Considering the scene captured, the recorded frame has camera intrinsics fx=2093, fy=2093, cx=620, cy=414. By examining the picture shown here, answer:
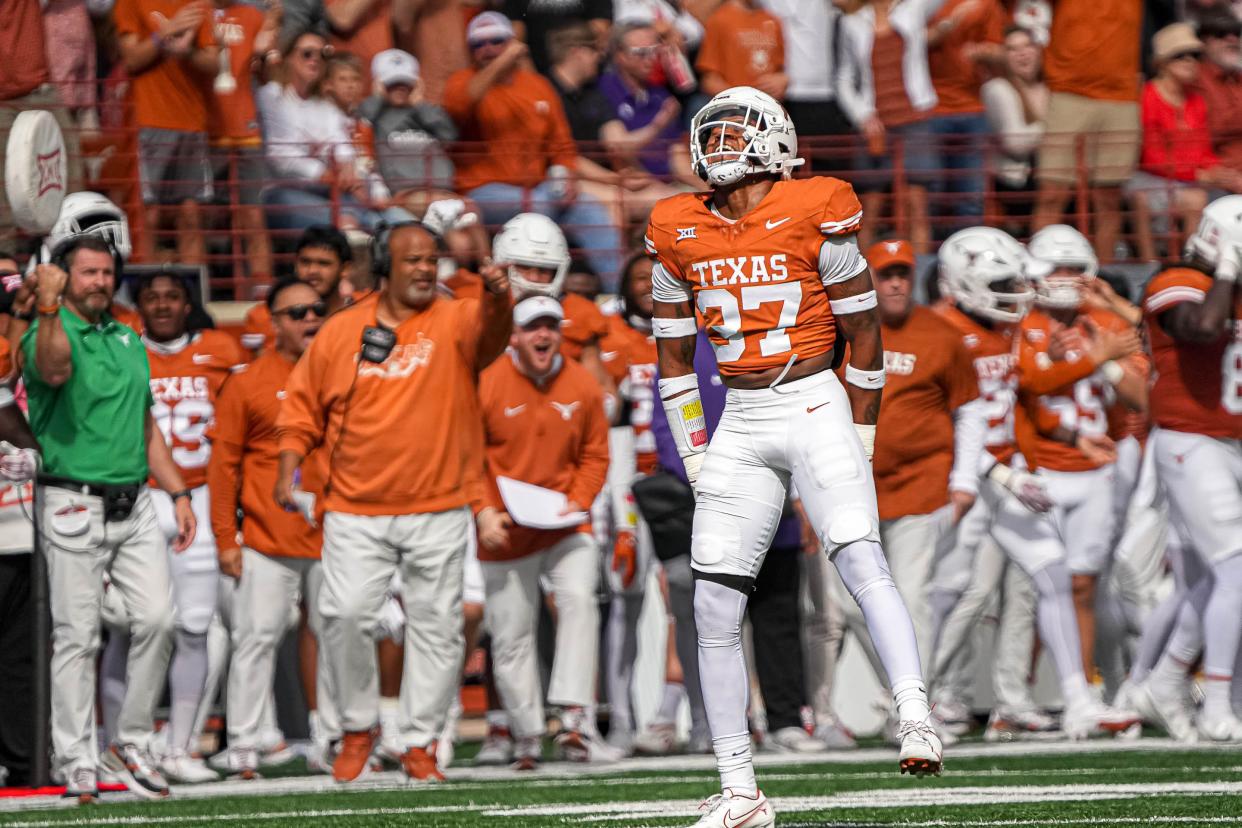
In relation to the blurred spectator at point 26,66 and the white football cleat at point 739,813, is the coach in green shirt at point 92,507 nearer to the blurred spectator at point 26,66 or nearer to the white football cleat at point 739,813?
the blurred spectator at point 26,66

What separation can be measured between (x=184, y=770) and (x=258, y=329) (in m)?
2.83

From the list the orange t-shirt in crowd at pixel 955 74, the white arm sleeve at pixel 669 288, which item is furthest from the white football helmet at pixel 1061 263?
the white arm sleeve at pixel 669 288

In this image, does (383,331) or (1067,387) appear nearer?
(383,331)

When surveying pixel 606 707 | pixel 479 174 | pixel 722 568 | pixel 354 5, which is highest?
pixel 354 5

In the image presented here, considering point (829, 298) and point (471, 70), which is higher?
point (471, 70)

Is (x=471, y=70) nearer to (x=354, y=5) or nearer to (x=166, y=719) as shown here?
(x=354, y=5)

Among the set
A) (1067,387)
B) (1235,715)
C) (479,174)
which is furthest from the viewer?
(479,174)

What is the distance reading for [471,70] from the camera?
14.0 meters

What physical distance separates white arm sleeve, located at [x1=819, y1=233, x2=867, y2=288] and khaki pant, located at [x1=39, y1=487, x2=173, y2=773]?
389 centimetres

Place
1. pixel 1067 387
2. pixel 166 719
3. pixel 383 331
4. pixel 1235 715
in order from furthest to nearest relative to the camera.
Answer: pixel 166 719, pixel 1067 387, pixel 1235 715, pixel 383 331

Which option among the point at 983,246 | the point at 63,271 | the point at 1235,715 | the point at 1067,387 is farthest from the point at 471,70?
the point at 1235,715

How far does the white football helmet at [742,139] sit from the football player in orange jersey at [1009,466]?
435cm

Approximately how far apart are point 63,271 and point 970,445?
4.60 meters

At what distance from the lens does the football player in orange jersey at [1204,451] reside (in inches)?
387
